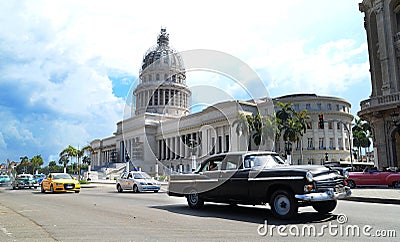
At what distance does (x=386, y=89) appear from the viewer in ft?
106

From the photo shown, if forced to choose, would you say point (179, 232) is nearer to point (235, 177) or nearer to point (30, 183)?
point (235, 177)

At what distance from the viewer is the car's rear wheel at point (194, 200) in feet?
38.0

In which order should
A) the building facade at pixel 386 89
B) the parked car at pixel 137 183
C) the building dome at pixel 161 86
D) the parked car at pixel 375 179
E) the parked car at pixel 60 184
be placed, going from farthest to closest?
the building dome at pixel 161 86 < the building facade at pixel 386 89 < the parked car at pixel 137 183 < the parked car at pixel 60 184 < the parked car at pixel 375 179

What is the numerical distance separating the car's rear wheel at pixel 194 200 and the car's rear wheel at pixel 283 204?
3.02 metres

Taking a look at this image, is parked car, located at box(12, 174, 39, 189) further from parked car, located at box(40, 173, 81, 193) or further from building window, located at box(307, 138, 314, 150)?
building window, located at box(307, 138, 314, 150)

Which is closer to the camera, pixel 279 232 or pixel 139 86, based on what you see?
pixel 279 232

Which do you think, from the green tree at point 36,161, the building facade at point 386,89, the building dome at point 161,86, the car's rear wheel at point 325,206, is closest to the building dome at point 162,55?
the building dome at point 161,86

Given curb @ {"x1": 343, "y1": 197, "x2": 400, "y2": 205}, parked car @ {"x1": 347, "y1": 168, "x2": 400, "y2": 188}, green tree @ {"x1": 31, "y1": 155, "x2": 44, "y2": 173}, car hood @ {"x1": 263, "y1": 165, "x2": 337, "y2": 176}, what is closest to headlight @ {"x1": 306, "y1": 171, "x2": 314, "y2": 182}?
car hood @ {"x1": 263, "y1": 165, "x2": 337, "y2": 176}

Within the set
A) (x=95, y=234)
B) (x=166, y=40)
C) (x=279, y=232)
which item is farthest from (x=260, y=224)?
(x=166, y=40)

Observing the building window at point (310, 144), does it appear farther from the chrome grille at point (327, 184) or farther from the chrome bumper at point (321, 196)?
the chrome bumper at point (321, 196)

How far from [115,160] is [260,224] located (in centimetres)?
9482

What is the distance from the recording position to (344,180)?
30.9ft

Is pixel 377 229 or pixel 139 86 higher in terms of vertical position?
Answer: pixel 139 86

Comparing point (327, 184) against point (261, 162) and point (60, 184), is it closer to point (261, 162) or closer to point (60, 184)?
point (261, 162)
